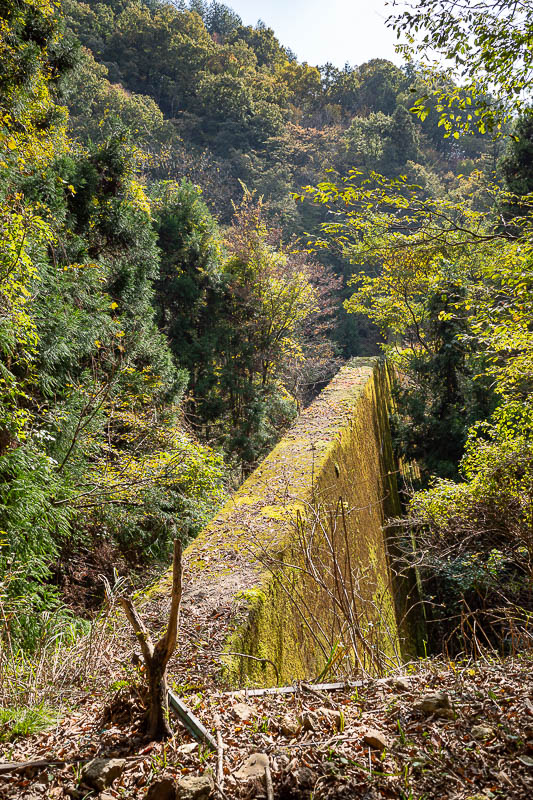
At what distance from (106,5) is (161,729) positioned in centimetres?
3519

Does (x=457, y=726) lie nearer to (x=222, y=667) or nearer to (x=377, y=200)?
(x=222, y=667)

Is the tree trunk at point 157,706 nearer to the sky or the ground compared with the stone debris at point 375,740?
nearer to the sky

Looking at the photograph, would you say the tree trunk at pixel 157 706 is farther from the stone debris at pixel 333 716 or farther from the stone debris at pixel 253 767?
the stone debris at pixel 333 716

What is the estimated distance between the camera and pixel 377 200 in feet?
12.4

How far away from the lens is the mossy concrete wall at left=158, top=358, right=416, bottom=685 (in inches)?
98.9

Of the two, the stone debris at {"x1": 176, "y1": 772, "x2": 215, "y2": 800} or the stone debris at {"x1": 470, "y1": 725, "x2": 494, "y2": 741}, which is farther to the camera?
the stone debris at {"x1": 470, "y1": 725, "x2": 494, "y2": 741}

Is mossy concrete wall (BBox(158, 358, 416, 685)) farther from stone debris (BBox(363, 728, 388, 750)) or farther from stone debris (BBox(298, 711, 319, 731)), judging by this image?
stone debris (BBox(363, 728, 388, 750))

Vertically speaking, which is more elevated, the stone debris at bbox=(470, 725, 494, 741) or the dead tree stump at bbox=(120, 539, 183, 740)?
the dead tree stump at bbox=(120, 539, 183, 740)

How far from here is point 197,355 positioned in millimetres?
11891

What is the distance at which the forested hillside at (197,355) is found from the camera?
337cm

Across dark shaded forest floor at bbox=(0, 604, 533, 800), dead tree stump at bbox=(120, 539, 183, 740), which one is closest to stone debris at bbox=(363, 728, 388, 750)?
dark shaded forest floor at bbox=(0, 604, 533, 800)

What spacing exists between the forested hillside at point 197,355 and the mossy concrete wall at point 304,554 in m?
0.40

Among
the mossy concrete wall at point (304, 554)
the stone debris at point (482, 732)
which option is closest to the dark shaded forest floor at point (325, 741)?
the stone debris at point (482, 732)

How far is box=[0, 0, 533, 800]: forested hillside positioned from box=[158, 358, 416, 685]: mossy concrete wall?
398 millimetres
